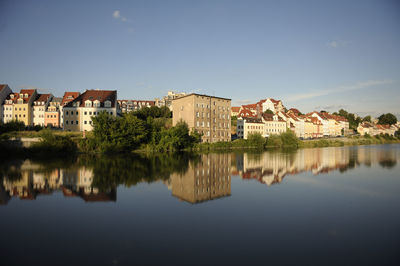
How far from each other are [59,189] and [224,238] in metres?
12.7

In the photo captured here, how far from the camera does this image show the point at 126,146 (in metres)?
47.7

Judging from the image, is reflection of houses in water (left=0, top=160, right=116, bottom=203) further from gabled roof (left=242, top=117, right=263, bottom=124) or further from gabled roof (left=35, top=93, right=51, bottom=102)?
gabled roof (left=35, top=93, right=51, bottom=102)

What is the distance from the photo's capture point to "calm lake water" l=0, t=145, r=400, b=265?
782 cm

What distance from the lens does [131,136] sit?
1893 inches

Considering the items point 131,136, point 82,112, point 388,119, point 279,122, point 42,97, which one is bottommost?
point 131,136

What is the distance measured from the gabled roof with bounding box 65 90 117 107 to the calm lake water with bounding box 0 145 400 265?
4640 cm

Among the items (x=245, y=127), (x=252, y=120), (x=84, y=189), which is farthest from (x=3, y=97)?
(x=84, y=189)

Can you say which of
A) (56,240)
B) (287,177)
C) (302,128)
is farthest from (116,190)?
(302,128)

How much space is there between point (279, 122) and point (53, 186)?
7834 centimetres

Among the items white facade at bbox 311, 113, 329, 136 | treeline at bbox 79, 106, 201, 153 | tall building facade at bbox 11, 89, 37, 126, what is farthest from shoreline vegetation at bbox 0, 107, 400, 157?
white facade at bbox 311, 113, 329, 136

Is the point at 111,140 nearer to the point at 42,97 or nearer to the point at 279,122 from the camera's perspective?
the point at 42,97

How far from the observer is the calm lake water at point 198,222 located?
7.82 metres

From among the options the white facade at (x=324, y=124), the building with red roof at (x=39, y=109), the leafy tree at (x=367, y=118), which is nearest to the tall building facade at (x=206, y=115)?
the building with red roof at (x=39, y=109)

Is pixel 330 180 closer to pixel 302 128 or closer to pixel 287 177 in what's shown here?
pixel 287 177
